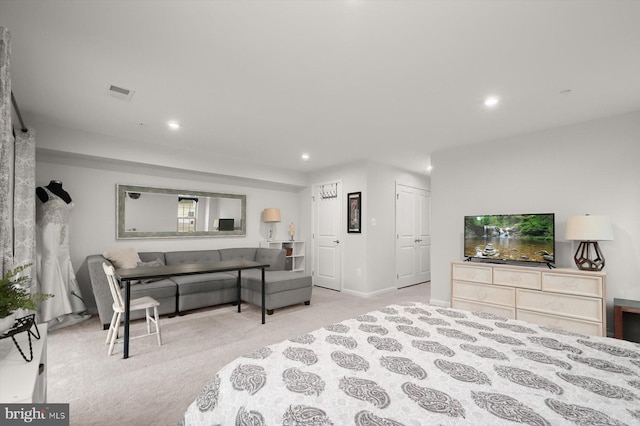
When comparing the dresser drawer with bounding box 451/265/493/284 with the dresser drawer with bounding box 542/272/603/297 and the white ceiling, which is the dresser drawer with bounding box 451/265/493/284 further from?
the white ceiling

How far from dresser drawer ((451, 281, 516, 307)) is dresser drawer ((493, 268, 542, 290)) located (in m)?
0.08

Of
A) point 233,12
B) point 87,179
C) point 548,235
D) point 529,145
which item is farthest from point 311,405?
point 87,179

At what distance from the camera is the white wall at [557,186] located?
3.11m

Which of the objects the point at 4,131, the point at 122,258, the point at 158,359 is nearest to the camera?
the point at 4,131

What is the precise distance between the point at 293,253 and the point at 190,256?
7.29 ft

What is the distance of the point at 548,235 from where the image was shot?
3.40 metres

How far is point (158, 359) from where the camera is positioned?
2.69 meters

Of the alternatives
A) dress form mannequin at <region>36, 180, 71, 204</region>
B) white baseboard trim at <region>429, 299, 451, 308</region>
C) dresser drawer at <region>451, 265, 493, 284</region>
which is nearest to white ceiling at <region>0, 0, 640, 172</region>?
dress form mannequin at <region>36, 180, 71, 204</region>

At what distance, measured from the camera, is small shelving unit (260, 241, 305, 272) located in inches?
244

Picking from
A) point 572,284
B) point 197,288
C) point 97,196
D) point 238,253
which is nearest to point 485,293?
point 572,284

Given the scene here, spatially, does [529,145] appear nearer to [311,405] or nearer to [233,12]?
[233,12]

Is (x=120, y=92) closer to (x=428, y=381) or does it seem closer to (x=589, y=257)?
(x=428, y=381)

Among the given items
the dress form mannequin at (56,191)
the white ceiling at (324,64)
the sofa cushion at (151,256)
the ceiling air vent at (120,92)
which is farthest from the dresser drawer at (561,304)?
the dress form mannequin at (56,191)

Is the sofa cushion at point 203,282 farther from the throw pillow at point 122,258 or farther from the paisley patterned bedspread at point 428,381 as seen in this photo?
the paisley patterned bedspread at point 428,381
